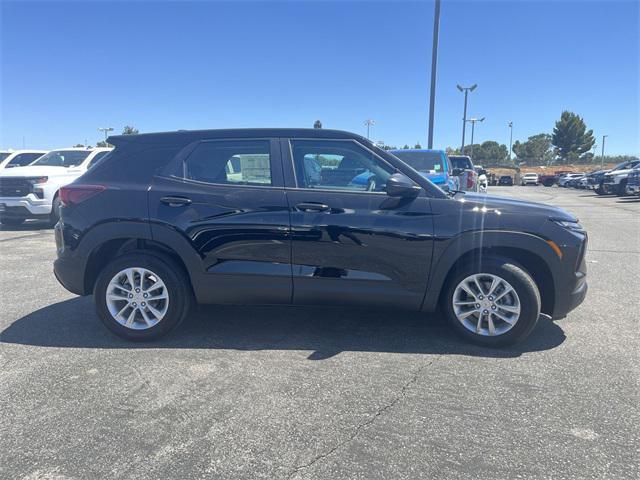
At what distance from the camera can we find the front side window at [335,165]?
3727 mm

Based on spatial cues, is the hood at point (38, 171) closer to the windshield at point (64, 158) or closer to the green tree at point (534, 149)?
the windshield at point (64, 158)

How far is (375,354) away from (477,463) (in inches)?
52.7

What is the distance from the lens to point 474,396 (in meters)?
2.95

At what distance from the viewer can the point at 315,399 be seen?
9.56 feet

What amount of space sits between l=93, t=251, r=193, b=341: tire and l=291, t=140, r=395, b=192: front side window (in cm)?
134

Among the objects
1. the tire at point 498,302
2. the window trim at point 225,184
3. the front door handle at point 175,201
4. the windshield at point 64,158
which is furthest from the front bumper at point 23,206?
the tire at point 498,302

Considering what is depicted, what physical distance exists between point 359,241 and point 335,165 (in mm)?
701

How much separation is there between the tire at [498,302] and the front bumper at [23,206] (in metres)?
9.73

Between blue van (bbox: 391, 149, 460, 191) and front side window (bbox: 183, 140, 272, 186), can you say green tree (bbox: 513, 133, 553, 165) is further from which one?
front side window (bbox: 183, 140, 272, 186)

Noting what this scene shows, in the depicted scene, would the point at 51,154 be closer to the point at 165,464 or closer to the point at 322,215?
the point at 322,215

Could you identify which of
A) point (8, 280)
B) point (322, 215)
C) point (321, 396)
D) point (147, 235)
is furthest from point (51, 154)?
point (321, 396)

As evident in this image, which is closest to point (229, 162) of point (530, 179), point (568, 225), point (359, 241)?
point (359, 241)

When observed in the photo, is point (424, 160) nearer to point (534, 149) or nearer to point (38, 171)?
point (38, 171)

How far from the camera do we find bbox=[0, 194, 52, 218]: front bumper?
9.92m
